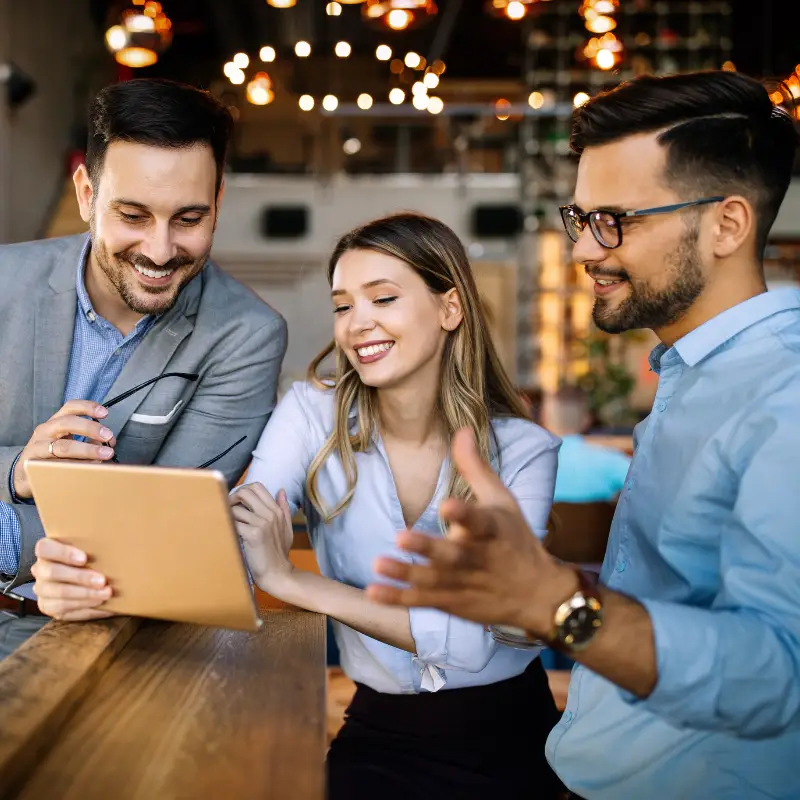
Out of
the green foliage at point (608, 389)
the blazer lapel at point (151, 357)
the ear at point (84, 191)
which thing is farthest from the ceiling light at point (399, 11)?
the blazer lapel at point (151, 357)

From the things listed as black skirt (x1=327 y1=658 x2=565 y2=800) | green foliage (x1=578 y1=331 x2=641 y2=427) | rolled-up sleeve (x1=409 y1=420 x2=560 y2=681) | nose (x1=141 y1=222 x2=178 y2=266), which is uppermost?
nose (x1=141 y1=222 x2=178 y2=266)

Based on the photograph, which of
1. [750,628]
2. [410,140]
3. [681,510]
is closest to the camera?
[750,628]

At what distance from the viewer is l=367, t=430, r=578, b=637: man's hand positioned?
2.84 ft

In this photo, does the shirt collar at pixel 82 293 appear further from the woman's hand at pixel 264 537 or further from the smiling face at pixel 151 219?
the woman's hand at pixel 264 537

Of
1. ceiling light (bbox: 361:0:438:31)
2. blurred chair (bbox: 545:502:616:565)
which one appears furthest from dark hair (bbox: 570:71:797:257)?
ceiling light (bbox: 361:0:438:31)

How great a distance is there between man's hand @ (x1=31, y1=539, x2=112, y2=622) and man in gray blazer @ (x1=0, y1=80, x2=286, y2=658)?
0.44m

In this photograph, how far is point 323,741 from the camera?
978mm

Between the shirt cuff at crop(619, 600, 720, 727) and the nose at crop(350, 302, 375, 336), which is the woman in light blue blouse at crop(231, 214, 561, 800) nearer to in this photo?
the nose at crop(350, 302, 375, 336)

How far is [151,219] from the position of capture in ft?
5.98

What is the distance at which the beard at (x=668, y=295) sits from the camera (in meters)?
1.36

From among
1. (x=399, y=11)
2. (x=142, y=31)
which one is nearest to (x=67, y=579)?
(x=399, y=11)

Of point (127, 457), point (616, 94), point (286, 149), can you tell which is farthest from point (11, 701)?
point (286, 149)

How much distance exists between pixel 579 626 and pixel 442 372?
43.8 inches

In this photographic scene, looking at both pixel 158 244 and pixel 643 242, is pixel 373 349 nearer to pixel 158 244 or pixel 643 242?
pixel 158 244
